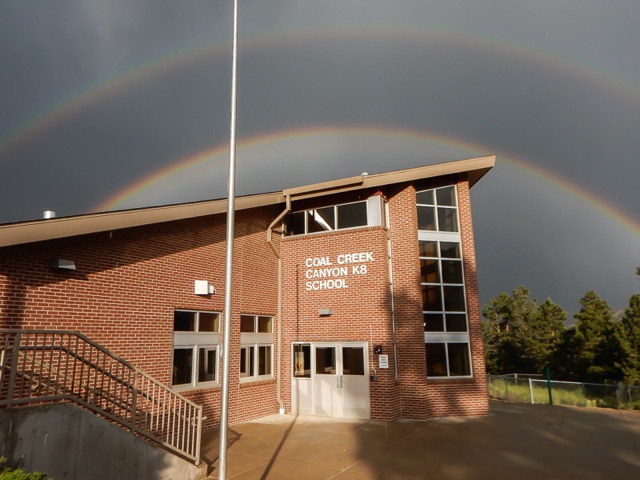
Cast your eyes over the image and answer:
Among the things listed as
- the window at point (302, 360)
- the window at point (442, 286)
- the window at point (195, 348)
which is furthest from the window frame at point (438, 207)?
the window at point (195, 348)

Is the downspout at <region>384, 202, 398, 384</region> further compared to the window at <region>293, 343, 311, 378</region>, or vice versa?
the window at <region>293, 343, 311, 378</region>

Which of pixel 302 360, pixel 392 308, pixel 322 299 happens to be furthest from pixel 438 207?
pixel 302 360

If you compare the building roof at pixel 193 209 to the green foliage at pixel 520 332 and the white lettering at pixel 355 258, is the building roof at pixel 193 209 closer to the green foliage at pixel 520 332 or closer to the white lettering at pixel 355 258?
the white lettering at pixel 355 258

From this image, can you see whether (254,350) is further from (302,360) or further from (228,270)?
(228,270)

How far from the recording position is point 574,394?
1831cm

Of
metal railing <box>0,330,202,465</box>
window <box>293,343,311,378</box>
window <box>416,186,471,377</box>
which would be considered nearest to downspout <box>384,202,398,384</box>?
window <box>416,186,471,377</box>

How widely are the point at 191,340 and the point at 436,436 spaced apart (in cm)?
667

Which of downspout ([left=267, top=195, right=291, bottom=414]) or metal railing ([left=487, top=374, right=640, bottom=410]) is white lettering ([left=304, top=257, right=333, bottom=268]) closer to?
downspout ([left=267, top=195, right=291, bottom=414])

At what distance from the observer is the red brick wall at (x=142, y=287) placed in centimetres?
888

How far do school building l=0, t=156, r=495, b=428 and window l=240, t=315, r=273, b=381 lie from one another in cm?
4

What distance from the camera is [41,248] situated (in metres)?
9.05

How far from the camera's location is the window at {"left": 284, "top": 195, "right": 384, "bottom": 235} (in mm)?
15008

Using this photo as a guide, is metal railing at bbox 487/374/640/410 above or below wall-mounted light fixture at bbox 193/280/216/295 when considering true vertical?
below

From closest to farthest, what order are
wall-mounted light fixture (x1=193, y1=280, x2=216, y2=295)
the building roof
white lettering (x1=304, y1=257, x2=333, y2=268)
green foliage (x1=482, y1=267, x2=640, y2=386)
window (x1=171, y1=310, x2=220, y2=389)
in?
the building roof, window (x1=171, y1=310, x2=220, y2=389), wall-mounted light fixture (x1=193, y1=280, x2=216, y2=295), white lettering (x1=304, y1=257, x2=333, y2=268), green foliage (x1=482, y1=267, x2=640, y2=386)
